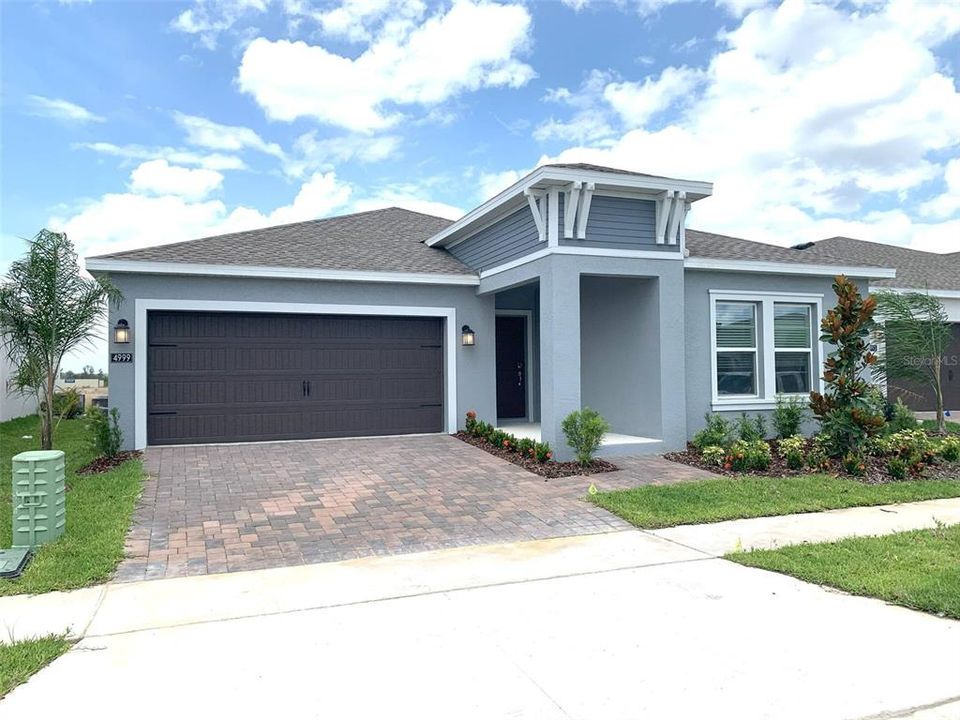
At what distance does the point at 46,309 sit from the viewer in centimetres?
865

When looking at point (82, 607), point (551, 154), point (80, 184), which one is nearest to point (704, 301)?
point (551, 154)

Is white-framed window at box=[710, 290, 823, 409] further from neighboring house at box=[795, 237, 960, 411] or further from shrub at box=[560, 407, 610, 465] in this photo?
neighboring house at box=[795, 237, 960, 411]

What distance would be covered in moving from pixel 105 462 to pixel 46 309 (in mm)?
2281

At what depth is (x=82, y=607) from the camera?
4.12m

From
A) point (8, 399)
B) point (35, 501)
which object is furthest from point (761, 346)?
point (8, 399)

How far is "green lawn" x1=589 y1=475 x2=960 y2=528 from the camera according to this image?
6.47 metres

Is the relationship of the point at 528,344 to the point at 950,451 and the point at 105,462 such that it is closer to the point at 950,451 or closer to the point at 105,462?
the point at 950,451

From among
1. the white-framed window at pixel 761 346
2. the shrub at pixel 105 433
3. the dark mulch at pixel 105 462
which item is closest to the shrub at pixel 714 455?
the white-framed window at pixel 761 346

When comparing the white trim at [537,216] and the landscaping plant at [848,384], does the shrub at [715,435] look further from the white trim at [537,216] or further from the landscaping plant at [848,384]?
the white trim at [537,216]

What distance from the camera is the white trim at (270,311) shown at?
33.6 ft

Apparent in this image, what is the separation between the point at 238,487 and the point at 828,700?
658 centimetres

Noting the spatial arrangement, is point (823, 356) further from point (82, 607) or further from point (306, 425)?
point (82, 607)

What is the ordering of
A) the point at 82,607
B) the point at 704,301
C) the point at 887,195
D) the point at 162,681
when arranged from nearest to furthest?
the point at 162,681 < the point at 82,607 < the point at 704,301 < the point at 887,195

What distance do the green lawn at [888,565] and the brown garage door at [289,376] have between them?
7.57m
